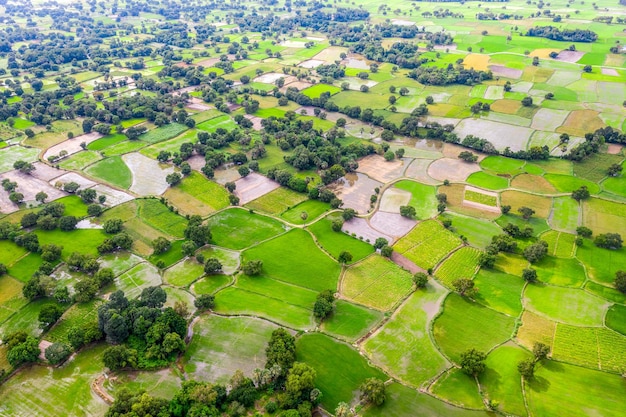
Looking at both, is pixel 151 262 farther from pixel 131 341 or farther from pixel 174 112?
pixel 174 112

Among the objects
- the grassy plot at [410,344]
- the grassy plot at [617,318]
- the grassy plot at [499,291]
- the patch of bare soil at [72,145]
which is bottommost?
the grassy plot at [410,344]

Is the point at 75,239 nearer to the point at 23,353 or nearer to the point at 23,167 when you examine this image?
the point at 23,353

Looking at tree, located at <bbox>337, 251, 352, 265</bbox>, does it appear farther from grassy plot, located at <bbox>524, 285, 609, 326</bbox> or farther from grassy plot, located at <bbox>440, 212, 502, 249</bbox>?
grassy plot, located at <bbox>524, 285, 609, 326</bbox>

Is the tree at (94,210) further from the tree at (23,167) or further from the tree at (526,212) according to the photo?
the tree at (526,212)

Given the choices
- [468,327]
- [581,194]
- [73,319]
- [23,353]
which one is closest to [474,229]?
[468,327]

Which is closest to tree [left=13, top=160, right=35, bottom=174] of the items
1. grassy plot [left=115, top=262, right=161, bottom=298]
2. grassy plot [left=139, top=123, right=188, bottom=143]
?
grassy plot [left=139, top=123, right=188, bottom=143]

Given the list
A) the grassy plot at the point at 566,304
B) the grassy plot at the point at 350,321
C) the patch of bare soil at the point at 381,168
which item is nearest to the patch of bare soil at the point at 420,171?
the patch of bare soil at the point at 381,168
